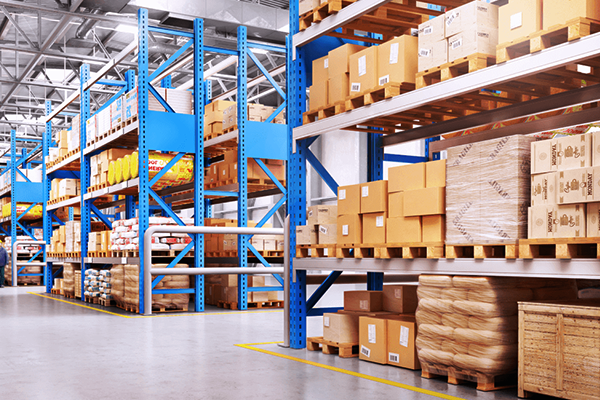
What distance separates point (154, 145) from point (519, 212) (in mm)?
7242

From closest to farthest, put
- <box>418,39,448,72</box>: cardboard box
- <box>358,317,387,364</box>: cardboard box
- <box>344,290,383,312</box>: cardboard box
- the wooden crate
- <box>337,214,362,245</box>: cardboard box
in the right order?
the wooden crate < <box>418,39,448,72</box>: cardboard box < <box>358,317,387,364</box>: cardboard box < <box>337,214,362,245</box>: cardboard box < <box>344,290,383,312</box>: cardboard box

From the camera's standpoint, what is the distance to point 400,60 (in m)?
5.48

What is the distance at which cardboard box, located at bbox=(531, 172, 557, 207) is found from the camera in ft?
13.7

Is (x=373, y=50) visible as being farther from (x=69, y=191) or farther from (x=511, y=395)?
(x=69, y=191)

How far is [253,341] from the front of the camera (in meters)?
7.15

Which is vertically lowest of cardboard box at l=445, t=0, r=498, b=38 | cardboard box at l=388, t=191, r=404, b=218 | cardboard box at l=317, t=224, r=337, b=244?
cardboard box at l=317, t=224, r=337, b=244

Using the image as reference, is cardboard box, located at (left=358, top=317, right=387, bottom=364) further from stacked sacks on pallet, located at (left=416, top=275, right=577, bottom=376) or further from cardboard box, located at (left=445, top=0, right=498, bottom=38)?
cardboard box, located at (left=445, top=0, right=498, bottom=38)

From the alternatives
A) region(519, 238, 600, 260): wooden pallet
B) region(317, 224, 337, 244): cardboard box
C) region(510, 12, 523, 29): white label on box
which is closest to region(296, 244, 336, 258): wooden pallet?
region(317, 224, 337, 244): cardboard box

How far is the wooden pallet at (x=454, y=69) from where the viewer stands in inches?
186

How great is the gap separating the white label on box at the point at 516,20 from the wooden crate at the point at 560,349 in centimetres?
186

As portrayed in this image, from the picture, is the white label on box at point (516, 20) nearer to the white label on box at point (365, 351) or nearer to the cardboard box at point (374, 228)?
the cardboard box at point (374, 228)

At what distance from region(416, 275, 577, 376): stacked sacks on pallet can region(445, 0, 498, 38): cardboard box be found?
186 centimetres

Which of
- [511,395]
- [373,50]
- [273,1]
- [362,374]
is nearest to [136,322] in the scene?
[362,374]

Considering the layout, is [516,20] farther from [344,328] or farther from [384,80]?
[344,328]
